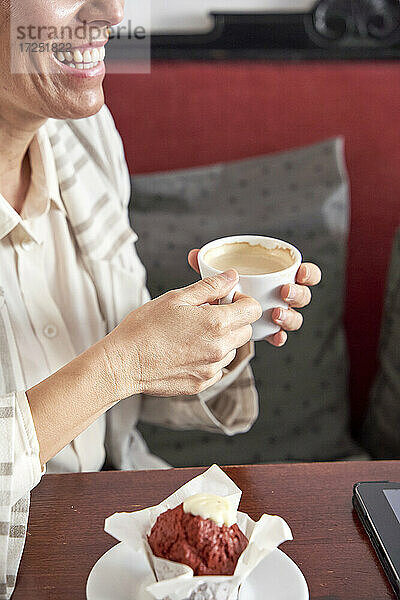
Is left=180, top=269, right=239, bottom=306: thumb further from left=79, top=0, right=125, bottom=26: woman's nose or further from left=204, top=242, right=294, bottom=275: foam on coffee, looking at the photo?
left=79, top=0, right=125, bottom=26: woman's nose

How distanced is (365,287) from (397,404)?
0.36 meters

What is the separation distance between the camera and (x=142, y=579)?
70 cm

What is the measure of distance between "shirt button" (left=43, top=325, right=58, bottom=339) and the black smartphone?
493mm

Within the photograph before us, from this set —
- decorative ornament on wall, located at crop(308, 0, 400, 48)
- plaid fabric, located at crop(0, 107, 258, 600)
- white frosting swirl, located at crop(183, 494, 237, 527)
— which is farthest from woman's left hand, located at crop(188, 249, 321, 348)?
decorative ornament on wall, located at crop(308, 0, 400, 48)

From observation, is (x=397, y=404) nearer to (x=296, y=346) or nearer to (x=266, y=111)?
(x=296, y=346)

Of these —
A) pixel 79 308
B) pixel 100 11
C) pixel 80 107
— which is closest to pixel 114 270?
pixel 79 308

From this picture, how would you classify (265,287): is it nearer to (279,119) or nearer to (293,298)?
(293,298)

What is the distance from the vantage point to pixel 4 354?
3.33 feet

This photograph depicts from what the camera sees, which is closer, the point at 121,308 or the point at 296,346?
the point at 121,308

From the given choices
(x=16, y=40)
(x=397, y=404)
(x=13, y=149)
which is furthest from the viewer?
(x=397, y=404)

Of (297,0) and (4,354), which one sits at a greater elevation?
(297,0)

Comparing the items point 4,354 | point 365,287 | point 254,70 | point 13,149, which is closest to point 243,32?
point 254,70

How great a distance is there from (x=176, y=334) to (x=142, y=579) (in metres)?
0.26

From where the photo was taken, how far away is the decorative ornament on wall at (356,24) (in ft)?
5.72
